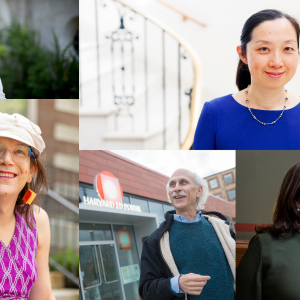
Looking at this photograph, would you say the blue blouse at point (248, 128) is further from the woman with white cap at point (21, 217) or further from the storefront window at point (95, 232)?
the woman with white cap at point (21, 217)

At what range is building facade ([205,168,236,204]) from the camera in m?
2.16

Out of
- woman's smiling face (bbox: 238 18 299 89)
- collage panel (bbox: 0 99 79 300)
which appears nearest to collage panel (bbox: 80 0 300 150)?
woman's smiling face (bbox: 238 18 299 89)

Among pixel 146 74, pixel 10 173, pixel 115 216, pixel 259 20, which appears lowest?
pixel 115 216

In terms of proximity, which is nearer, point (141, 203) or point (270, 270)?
point (270, 270)

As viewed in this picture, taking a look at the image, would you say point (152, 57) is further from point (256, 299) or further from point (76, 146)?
point (256, 299)

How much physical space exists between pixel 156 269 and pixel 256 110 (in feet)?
3.51

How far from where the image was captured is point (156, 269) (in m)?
2.10

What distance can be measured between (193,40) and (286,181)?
1.64 metres

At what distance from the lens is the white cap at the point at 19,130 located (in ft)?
6.17

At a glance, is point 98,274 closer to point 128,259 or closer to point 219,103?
point 128,259

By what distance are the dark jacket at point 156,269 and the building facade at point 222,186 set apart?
0.11 metres

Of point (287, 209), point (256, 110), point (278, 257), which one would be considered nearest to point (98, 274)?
point (278, 257)

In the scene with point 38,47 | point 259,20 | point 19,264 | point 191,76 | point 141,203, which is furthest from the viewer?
point 38,47

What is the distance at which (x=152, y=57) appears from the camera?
3633 millimetres
